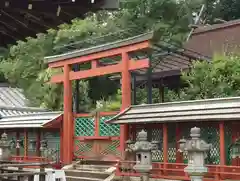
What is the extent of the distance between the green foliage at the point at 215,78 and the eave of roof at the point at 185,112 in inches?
133

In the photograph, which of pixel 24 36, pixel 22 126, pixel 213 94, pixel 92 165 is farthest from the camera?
pixel 22 126

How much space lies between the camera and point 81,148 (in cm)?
1365

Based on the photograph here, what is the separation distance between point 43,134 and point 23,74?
972cm

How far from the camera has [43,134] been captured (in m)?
15.0

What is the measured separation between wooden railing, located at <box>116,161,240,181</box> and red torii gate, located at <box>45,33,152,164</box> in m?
0.76

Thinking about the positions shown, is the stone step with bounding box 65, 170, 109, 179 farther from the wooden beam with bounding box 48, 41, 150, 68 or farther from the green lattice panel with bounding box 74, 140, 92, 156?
the wooden beam with bounding box 48, 41, 150, 68

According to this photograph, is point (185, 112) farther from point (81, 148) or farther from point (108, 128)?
point (81, 148)

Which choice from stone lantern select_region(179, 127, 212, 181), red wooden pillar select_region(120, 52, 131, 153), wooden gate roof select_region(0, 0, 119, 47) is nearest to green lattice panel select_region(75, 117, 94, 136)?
red wooden pillar select_region(120, 52, 131, 153)

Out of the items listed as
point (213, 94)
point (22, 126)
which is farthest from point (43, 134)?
point (213, 94)

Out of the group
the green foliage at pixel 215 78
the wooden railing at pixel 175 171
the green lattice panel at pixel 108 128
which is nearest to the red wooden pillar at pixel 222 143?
the wooden railing at pixel 175 171

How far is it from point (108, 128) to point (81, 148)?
138cm

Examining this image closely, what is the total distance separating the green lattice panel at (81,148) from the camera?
44.0 ft

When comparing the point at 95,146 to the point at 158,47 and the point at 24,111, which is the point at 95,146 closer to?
the point at 158,47

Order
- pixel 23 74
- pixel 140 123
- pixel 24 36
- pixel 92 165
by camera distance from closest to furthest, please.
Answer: pixel 24 36
pixel 140 123
pixel 92 165
pixel 23 74
